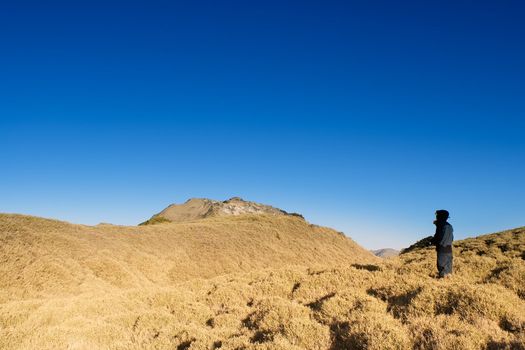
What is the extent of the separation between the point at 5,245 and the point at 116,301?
14795 millimetres

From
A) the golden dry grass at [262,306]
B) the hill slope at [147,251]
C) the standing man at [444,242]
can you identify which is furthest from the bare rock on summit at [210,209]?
the standing man at [444,242]

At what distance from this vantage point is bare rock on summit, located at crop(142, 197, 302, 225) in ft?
254

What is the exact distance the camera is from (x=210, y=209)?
77375mm

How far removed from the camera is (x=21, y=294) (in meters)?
19.1

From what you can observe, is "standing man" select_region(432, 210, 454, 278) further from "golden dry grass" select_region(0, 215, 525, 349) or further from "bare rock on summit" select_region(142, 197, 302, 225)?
"bare rock on summit" select_region(142, 197, 302, 225)

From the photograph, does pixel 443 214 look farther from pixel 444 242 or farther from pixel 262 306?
pixel 262 306

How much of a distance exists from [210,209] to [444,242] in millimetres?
65985

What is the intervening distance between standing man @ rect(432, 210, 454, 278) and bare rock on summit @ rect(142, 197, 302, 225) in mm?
62032

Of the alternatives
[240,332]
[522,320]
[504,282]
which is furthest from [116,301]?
[504,282]

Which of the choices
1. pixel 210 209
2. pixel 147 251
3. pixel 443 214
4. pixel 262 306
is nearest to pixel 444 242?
pixel 443 214

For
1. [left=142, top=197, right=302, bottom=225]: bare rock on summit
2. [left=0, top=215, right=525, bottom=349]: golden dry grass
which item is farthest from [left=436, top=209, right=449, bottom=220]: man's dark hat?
[left=142, top=197, right=302, bottom=225]: bare rock on summit

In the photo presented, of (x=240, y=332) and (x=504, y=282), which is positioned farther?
(x=504, y=282)

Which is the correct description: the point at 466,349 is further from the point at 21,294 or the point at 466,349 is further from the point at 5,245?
the point at 5,245

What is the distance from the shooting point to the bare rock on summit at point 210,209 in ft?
254
